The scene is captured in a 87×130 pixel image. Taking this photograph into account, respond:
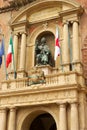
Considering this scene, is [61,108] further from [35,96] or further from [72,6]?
[72,6]

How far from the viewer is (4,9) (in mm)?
17953

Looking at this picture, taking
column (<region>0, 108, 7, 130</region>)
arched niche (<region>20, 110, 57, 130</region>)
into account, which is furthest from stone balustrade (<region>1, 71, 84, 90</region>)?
arched niche (<region>20, 110, 57, 130</region>)

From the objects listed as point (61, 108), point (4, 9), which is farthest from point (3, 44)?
point (61, 108)

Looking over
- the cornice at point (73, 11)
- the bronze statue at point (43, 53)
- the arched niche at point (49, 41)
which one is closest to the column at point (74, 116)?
the bronze statue at point (43, 53)

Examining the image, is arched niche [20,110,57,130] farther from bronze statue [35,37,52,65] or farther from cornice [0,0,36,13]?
cornice [0,0,36,13]

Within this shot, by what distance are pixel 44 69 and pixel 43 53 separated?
3.86 ft

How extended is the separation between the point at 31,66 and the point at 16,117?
327 centimetres

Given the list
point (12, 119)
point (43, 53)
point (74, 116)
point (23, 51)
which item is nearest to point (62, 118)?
point (74, 116)

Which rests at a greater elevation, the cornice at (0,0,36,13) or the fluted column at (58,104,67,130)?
the cornice at (0,0,36,13)

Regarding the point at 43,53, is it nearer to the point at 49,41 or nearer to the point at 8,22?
the point at 49,41

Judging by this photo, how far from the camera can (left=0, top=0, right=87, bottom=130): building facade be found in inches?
508

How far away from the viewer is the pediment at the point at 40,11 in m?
16.4

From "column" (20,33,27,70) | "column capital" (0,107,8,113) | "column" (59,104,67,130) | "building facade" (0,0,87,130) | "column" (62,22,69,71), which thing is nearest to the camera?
"column" (59,104,67,130)

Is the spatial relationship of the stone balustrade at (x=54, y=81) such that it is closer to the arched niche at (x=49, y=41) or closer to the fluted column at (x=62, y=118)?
the fluted column at (x=62, y=118)
